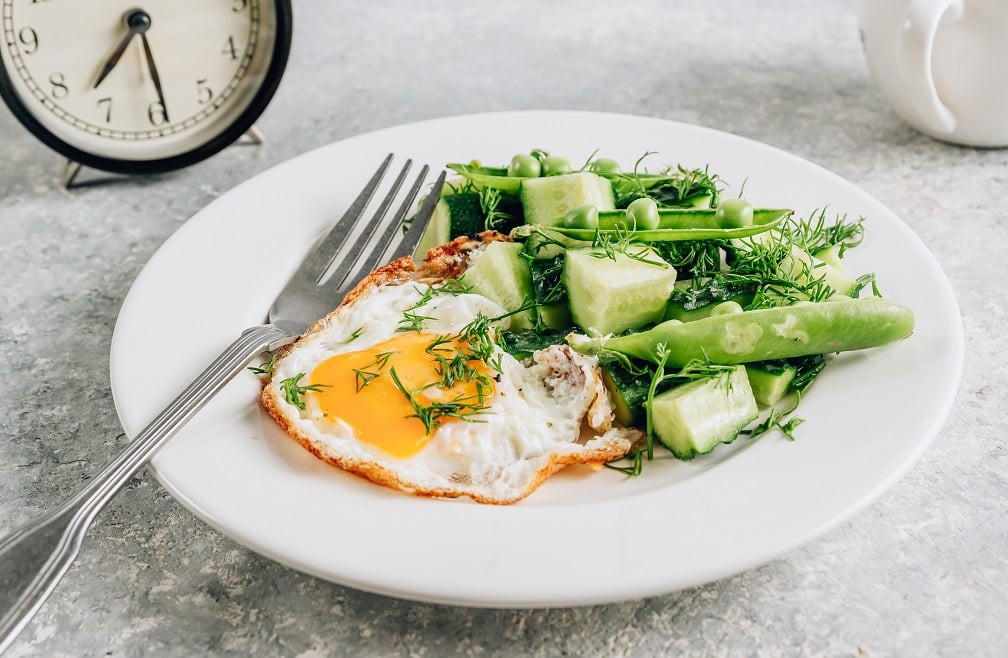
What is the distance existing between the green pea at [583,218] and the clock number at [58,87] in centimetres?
216

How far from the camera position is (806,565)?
92.3 inches

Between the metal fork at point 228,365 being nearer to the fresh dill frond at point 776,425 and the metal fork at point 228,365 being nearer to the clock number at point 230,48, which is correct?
the clock number at point 230,48

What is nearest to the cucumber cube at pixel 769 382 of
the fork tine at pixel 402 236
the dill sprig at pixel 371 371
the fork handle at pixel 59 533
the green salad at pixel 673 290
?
the green salad at pixel 673 290

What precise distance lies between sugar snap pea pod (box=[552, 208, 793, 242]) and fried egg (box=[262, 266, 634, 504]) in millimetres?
418

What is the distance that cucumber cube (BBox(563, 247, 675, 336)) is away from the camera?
8.75 feet

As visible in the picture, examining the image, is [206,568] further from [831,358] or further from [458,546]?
[831,358]

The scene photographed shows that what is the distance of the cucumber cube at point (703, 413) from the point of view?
2.38 meters

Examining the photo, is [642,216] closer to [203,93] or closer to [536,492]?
[536,492]

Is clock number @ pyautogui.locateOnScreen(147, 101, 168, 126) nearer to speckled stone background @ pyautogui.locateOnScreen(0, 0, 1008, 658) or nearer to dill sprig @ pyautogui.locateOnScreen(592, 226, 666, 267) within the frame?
speckled stone background @ pyautogui.locateOnScreen(0, 0, 1008, 658)

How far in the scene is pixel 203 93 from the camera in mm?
3996

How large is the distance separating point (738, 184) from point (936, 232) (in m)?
A: 0.92

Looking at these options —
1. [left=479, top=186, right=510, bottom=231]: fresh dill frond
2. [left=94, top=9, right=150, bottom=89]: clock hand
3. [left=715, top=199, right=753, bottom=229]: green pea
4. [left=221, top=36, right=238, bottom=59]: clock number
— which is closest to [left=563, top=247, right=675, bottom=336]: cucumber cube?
[left=715, top=199, right=753, bottom=229]: green pea

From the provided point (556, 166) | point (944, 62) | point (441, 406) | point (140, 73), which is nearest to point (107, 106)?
point (140, 73)

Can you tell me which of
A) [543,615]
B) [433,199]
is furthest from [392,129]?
[543,615]
